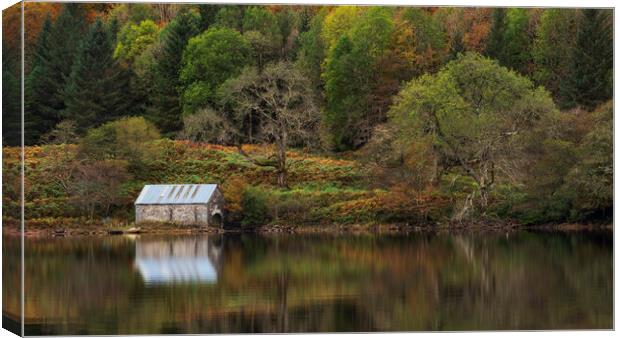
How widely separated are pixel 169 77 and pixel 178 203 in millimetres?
2600

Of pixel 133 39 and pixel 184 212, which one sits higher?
pixel 133 39

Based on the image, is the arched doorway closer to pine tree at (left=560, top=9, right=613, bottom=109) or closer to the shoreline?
the shoreline

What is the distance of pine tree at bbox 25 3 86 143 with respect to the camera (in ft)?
59.1

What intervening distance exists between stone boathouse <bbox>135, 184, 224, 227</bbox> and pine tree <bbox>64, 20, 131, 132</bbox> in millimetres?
1749

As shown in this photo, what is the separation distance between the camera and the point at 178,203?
737 inches

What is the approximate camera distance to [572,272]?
17.5 meters

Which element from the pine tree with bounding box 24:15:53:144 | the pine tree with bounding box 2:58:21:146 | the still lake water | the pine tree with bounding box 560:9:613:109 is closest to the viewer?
the pine tree with bounding box 2:58:21:146

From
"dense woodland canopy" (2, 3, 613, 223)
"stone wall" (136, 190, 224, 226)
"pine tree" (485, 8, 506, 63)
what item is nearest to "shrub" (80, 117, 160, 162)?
"dense woodland canopy" (2, 3, 613, 223)

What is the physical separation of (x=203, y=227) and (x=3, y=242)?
460 centimetres

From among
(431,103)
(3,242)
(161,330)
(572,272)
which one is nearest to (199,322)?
(161,330)

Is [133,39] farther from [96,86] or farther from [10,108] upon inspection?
[10,108]

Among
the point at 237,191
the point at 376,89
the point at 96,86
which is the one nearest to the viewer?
the point at 237,191

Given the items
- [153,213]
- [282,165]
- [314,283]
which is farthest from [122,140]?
[314,283]

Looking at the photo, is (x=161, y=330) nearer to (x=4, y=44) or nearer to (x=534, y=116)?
(x=4, y=44)
